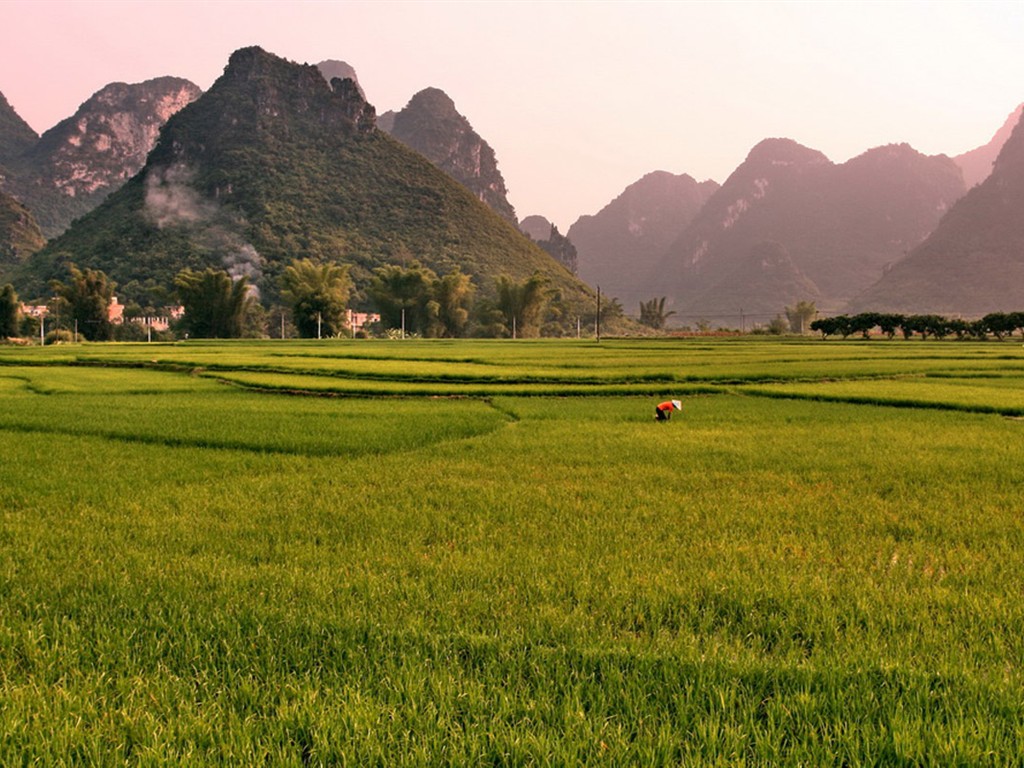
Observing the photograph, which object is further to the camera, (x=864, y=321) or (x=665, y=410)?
(x=864, y=321)

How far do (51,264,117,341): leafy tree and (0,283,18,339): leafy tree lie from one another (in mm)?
4247

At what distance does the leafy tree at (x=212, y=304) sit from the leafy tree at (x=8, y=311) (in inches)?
647

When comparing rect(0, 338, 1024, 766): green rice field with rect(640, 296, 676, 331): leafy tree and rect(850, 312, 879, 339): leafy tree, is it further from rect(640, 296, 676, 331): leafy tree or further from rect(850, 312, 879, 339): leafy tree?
rect(640, 296, 676, 331): leafy tree

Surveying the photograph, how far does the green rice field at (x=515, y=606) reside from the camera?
2514 millimetres

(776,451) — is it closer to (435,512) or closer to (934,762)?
(435,512)

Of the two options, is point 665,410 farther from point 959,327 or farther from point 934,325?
point 959,327

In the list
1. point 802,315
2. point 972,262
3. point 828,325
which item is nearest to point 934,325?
point 828,325

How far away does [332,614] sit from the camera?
11.8 feet

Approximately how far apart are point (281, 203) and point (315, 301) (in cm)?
5936

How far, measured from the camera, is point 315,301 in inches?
3140

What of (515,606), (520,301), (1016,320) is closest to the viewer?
(515,606)

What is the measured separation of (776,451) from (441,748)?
8071mm

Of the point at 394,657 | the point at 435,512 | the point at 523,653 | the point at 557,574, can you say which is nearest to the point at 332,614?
the point at 394,657

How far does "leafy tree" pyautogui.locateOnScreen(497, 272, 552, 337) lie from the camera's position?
9681 centimetres
